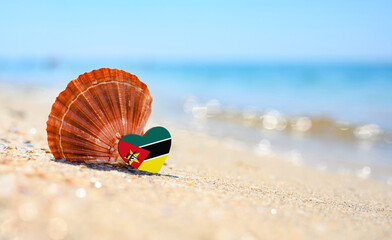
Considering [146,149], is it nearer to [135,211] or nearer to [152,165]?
[152,165]

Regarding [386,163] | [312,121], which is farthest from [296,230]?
[312,121]

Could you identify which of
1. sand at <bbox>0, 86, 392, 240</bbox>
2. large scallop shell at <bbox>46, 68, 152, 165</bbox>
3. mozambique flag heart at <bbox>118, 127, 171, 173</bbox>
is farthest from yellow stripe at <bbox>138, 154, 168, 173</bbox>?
large scallop shell at <bbox>46, 68, 152, 165</bbox>

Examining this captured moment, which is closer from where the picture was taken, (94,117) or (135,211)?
(135,211)

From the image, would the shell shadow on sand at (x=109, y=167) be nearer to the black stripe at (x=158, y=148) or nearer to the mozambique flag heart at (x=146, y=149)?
the mozambique flag heart at (x=146, y=149)

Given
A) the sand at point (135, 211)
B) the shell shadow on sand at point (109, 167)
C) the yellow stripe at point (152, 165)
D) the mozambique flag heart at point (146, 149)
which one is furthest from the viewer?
the yellow stripe at point (152, 165)

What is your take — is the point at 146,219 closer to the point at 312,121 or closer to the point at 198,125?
the point at 198,125

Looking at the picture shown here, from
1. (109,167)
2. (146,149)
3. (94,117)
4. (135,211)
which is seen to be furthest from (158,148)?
(135,211)

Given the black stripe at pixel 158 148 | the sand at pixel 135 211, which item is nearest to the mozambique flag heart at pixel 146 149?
the black stripe at pixel 158 148
